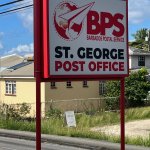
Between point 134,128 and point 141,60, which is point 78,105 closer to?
point 134,128

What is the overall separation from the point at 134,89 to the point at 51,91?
7.66 meters

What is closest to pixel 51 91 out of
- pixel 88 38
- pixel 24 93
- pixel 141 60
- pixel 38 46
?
pixel 24 93

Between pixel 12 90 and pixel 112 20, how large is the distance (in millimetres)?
36066

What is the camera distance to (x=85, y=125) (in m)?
27.5

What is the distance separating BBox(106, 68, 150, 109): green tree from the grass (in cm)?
601

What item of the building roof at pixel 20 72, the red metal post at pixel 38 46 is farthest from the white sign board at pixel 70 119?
the red metal post at pixel 38 46

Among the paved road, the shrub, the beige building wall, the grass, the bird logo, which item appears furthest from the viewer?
the beige building wall

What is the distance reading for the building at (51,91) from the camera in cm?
3816

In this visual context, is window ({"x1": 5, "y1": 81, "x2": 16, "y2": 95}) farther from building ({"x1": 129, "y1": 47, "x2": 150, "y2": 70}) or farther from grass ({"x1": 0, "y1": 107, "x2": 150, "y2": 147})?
building ({"x1": 129, "y1": 47, "x2": 150, "y2": 70})

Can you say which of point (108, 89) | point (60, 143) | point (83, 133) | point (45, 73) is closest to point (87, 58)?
point (45, 73)

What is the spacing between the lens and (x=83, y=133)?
63.8 ft

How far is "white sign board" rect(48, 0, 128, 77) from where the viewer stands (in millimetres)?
6055

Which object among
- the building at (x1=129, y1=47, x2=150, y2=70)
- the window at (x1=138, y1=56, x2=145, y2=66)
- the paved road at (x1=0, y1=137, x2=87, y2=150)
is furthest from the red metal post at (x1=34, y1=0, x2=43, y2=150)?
the window at (x1=138, y1=56, x2=145, y2=66)

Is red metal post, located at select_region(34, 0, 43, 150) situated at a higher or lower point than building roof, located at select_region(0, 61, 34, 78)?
lower
